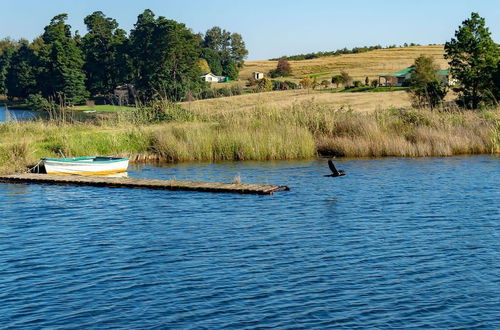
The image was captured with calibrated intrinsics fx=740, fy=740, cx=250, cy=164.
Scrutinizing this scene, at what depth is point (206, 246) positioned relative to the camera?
1991 centimetres

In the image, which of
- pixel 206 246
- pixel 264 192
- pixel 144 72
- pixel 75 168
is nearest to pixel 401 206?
pixel 264 192

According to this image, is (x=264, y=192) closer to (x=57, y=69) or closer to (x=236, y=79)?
(x=57, y=69)

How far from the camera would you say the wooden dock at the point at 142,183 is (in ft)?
93.0

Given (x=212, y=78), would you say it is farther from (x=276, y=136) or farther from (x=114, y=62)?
(x=276, y=136)

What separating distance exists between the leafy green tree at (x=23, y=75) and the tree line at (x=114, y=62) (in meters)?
0.21

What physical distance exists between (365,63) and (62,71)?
228ft

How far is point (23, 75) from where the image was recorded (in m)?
130

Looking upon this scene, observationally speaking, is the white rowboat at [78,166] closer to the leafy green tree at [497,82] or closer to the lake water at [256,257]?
the lake water at [256,257]

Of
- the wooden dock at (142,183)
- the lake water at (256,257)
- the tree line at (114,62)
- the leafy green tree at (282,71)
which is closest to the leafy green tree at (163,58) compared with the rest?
the tree line at (114,62)

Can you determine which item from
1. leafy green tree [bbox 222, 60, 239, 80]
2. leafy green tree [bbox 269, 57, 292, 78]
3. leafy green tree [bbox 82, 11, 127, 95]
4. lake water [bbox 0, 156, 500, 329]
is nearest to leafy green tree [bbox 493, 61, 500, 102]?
lake water [bbox 0, 156, 500, 329]

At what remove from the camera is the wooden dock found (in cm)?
2834

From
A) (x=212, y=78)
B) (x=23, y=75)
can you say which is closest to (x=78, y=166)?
(x=23, y=75)

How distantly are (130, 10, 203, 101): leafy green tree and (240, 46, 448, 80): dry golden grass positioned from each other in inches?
1333

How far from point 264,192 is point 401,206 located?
17.3 feet
